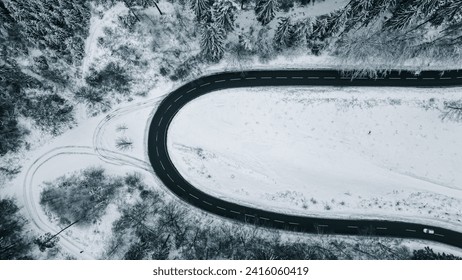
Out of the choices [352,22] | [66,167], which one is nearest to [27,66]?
[66,167]

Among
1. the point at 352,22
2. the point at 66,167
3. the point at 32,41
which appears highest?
the point at 32,41

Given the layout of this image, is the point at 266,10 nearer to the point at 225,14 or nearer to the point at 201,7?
the point at 225,14

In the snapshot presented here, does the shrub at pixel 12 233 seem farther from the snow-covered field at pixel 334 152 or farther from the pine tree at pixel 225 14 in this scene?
the pine tree at pixel 225 14

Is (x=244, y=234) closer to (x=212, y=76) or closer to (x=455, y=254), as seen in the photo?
(x=212, y=76)

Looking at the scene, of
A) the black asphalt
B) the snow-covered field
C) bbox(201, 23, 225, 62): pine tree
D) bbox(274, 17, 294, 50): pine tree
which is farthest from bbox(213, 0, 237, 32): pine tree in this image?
the snow-covered field

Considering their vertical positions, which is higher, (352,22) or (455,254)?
(352,22)

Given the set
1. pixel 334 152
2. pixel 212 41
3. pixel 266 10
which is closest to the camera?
pixel 266 10

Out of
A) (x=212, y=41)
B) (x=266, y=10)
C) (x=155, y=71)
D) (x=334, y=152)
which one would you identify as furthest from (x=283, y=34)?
(x=155, y=71)
